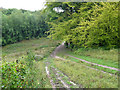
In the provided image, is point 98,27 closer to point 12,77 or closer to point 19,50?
point 19,50

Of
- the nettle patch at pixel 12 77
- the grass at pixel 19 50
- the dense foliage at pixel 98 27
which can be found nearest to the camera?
the nettle patch at pixel 12 77

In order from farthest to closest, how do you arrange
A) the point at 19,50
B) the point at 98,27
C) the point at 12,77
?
1. the point at 98,27
2. the point at 19,50
3. the point at 12,77

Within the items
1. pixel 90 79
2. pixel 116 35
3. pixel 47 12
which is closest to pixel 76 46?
A: pixel 116 35

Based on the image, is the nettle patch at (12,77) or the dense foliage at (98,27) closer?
the nettle patch at (12,77)

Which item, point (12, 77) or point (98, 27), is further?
point (98, 27)

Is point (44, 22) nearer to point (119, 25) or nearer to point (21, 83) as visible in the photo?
point (119, 25)

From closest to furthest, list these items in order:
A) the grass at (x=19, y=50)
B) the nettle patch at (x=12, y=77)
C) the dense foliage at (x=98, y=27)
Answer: the nettle patch at (x=12, y=77), the grass at (x=19, y=50), the dense foliage at (x=98, y=27)

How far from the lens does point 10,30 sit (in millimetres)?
7637

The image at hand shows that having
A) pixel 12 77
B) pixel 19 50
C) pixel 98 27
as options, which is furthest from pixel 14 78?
pixel 98 27

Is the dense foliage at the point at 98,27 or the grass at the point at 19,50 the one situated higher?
the dense foliage at the point at 98,27

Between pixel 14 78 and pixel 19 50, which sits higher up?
pixel 19 50

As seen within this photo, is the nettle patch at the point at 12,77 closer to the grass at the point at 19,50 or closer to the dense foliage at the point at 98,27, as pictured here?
the grass at the point at 19,50

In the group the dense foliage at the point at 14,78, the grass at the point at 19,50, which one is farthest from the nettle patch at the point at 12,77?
the grass at the point at 19,50

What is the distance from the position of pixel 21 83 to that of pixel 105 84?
101 inches
